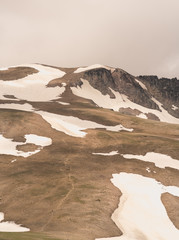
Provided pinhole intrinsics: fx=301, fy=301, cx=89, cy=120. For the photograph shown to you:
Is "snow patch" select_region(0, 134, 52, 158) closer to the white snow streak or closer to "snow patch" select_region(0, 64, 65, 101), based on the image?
the white snow streak

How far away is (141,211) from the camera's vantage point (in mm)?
38656

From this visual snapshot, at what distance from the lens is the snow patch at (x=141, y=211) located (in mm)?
31844

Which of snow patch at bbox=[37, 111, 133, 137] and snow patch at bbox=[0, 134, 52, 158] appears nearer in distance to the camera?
snow patch at bbox=[0, 134, 52, 158]

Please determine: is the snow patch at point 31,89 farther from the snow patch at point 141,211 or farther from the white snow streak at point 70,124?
the snow patch at point 141,211

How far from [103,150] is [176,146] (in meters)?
17.7

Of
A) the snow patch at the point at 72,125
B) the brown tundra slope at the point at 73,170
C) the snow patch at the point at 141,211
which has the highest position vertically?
the snow patch at the point at 72,125

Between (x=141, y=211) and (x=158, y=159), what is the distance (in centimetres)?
2697

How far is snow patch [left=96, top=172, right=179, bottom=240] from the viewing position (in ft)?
104

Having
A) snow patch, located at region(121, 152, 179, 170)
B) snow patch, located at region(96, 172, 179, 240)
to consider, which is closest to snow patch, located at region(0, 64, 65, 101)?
snow patch, located at region(121, 152, 179, 170)

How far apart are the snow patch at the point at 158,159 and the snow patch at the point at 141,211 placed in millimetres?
8937

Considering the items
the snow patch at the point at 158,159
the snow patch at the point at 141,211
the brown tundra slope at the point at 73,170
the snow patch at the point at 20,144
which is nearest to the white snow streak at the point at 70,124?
the brown tundra slope at the point at 73,170

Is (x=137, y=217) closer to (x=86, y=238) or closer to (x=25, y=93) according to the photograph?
(x=86, y=238)

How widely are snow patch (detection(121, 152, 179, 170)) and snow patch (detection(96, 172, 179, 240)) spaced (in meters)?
8.94

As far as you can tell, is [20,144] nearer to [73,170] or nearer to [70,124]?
[73,170]
